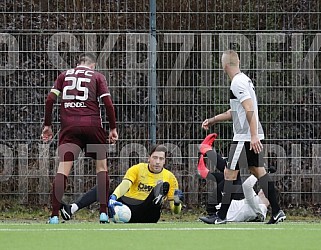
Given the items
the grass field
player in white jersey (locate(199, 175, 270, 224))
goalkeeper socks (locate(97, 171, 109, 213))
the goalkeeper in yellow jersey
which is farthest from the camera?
player in white jersey (locate(199, 175, 270, 224))

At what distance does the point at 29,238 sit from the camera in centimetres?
742

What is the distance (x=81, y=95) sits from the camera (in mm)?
9859

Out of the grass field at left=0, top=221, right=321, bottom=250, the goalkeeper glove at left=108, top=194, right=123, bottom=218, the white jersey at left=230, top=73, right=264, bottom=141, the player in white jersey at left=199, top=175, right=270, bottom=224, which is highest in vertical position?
the white jersey at left=230, top=73, right=264, bottom=141

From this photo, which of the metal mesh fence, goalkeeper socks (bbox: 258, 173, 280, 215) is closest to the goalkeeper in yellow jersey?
goalkeeper socks (bbox: 258, 173, 280, 215)

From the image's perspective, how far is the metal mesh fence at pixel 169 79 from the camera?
12.7 m

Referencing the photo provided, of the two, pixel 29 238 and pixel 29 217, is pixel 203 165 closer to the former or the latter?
pixel 29 217

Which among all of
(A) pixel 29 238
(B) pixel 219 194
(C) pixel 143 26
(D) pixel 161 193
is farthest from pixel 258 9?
(A) pixel 29 238

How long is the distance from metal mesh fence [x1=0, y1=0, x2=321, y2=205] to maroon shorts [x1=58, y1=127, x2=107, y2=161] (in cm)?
273

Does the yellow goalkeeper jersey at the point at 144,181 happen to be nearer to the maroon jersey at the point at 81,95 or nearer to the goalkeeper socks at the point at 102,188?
the goalkeeper socks at the point at 102,188

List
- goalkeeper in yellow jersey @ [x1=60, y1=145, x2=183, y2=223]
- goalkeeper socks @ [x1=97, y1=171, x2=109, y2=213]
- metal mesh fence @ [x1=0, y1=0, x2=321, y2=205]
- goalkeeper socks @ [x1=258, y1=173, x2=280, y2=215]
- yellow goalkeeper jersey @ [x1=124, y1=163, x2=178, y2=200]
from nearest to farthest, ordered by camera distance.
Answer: goalkeeper socks @ [x1=258, y1=173, x2=280, y2=215], goalkeeper socks @ [x1=97, y1=171, x2=109, y2=213], goalkeeper in yellow jersey @ [x1=60, y1=145, x2=183, y2=223], yellow goalkeeper jersey @ [x1=124, y1=163, x2=178, y2=200], metal mesh fence @ [x1=0, y1=0, x2=321, y2=205]

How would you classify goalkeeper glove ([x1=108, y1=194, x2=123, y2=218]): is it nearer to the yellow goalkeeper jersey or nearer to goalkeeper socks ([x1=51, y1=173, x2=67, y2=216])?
the yellow goalkeeper jersey

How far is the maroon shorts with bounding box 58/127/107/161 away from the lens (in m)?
9.88

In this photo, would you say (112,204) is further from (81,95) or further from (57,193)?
(81,95)

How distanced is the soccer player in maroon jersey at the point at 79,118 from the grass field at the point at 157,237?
138 cm
